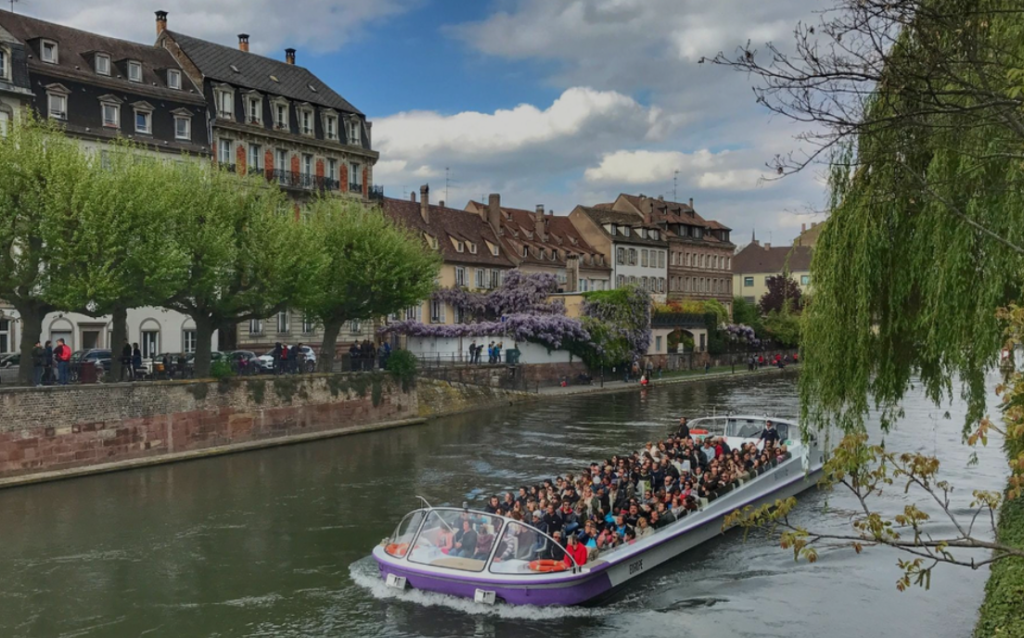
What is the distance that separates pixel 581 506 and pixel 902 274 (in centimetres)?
828

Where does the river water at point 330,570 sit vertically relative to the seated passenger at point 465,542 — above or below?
below

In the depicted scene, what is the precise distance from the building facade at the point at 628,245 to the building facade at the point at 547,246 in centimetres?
81

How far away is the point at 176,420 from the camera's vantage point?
31609mm

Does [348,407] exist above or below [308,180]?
below

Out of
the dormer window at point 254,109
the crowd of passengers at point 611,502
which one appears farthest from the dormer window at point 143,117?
the crowd of passengers at point 611,502

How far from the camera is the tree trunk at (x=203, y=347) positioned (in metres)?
33.7

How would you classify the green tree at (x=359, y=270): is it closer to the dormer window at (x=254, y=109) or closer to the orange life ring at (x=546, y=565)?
the dormer window at (x=254, y=109)

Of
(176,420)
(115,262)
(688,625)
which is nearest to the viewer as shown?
(688,625)

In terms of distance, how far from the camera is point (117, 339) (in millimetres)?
31609

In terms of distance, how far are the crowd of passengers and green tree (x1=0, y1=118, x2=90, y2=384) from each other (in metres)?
16.9

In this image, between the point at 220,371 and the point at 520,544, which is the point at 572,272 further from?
the point at 520,544

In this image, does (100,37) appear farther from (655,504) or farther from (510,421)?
(655,504)

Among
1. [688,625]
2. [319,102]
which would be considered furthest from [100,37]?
[688,625]

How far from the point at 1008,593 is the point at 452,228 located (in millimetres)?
57232
